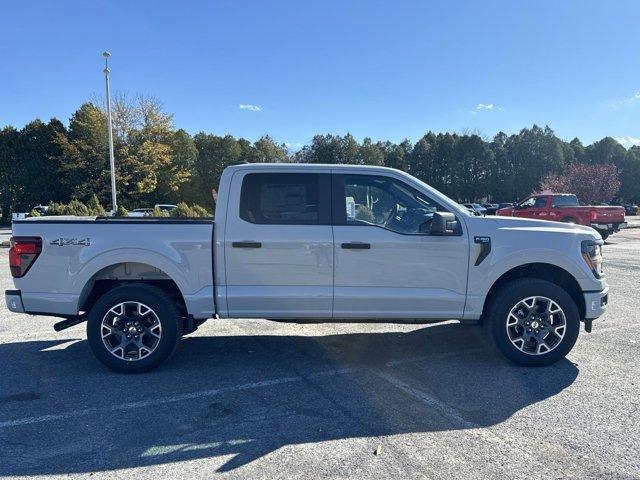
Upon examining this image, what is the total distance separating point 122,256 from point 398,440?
9.82 ft

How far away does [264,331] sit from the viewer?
6.07 m

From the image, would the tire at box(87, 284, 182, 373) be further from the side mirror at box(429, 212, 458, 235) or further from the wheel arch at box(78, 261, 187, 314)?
the side mirror at box(429, 212, 458, 235)

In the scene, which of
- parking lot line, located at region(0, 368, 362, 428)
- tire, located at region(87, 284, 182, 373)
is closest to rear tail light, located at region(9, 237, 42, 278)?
tire, located at region(87, 284, 182, 373)

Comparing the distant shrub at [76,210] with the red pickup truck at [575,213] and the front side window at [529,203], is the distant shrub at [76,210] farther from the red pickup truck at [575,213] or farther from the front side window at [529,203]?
the front side window at [529,203]

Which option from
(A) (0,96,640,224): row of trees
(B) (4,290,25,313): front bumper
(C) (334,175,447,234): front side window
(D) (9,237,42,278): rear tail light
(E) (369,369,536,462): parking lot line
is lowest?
(E) (369,369,536,462): parking lot line

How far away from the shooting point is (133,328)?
4512 mm

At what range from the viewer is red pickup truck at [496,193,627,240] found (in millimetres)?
17469

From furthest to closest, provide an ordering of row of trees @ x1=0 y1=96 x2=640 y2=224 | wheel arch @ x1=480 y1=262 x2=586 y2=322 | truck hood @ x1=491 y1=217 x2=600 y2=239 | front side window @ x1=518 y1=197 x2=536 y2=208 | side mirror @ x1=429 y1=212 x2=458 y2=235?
row of trees @ x1=0 y1=96 x2=640 y2=224 < front side window @ x1=518 y1=197 x2=536 y2=208 < wheel arch @ x1=480 y1=262 x2=586 y2=322 < truck hood @ x1=491 y1=217 x2=600 y2=239 < side mirror @ x1=429 y1=212 x2=458 y2=235

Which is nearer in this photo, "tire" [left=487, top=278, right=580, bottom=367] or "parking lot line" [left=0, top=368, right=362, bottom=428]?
"parking lot line" [left=0, top=368, right=362, bottom=428]

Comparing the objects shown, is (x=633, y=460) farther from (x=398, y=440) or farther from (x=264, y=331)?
(x=264, y=331)

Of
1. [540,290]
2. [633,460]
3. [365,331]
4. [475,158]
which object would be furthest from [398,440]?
[475,158]

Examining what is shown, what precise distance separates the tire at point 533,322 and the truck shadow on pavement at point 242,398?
0.20 meters

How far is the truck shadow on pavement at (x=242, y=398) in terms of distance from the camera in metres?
3.18

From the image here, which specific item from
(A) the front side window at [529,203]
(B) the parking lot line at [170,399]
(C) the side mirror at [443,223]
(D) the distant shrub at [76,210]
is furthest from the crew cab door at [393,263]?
(D) the distant shrub at [76,210]
